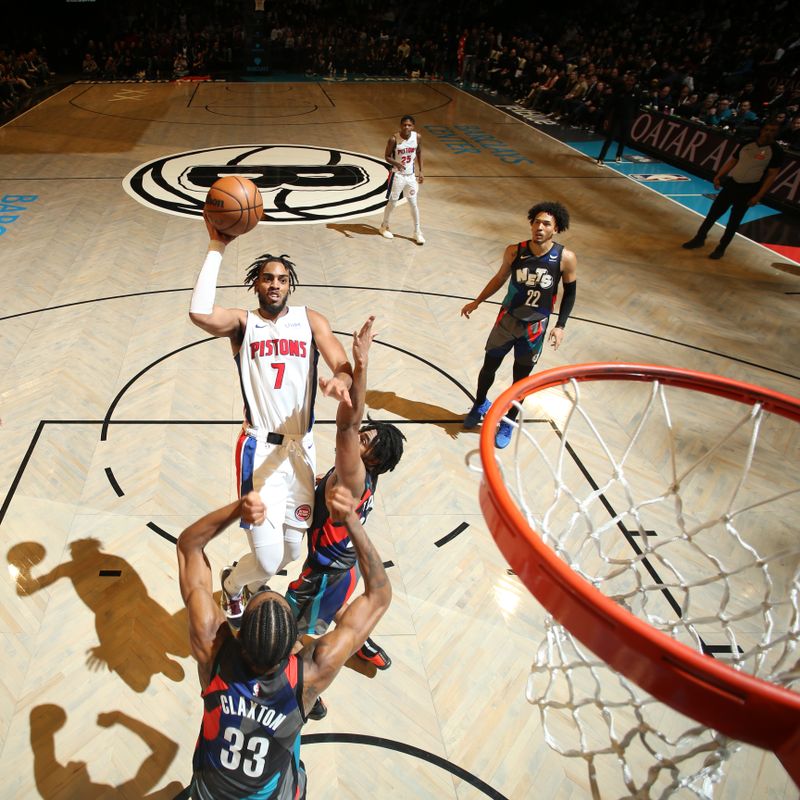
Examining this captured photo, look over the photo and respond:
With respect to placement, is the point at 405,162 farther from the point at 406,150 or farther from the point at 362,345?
the point at 362,345

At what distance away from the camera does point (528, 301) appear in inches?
170

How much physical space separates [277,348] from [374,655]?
1.68 meters

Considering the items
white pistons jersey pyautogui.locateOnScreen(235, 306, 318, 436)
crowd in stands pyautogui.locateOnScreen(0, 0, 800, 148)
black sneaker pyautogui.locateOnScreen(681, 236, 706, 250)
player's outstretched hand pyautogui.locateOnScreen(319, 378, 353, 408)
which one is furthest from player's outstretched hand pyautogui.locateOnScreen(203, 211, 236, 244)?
crowd in stands pyautogui.locateOnScreen(0, 0, 800, 148)

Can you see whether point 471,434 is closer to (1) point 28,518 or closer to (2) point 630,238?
(1) point 28,518

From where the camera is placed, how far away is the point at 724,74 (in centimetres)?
1469

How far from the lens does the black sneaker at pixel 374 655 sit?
10.0 ft

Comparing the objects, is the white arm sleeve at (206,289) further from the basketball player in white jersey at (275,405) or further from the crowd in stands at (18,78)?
the crowd in stands at (18,78)

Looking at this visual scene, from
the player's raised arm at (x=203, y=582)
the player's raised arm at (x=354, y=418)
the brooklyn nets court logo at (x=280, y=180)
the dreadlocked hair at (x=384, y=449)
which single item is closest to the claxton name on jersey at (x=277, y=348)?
the player's raised arm at (x=354, y=418)

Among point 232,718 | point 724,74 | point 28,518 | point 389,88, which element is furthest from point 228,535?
point 389,88

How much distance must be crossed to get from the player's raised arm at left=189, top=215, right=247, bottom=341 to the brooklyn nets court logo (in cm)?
624

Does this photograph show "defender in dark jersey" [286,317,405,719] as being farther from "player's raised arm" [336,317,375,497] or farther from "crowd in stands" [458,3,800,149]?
"crowd in stands" [458,3,800,149]

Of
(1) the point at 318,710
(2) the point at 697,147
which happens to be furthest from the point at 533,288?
(2) the point at 697,147

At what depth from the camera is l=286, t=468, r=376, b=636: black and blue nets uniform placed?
2.79m

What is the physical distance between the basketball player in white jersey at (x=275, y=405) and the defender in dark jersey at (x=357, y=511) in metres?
0.14
